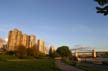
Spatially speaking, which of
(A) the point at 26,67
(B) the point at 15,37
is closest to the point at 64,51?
(B) the point at 15,37

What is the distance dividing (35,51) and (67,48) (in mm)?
29285

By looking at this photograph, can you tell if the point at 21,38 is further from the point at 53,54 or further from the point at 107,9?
the point at 107,9

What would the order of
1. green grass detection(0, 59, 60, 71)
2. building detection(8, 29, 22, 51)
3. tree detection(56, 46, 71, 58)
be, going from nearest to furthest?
green grass detection(0, 59, 60, 71), tree detection(56, 46, 71, 58), building detection(8, 29, 22, 51)

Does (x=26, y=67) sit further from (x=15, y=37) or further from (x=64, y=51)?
A: (x=15, y=37)

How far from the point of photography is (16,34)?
19388 cm

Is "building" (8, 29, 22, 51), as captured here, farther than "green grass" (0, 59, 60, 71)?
Yes

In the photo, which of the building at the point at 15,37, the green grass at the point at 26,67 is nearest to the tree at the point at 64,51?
the building at the point at 15,37

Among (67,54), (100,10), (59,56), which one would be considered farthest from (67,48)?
(100,10)

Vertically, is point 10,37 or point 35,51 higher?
point 10,37

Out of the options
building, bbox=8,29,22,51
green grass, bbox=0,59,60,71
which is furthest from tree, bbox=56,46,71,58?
green grass, bbox=0,59,60,71

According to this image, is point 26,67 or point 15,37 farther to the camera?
point 15,37

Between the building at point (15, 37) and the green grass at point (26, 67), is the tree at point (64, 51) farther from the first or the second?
the green grass at point (26, 67)

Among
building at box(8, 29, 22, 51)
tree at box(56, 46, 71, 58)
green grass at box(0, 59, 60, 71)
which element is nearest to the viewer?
green grass at box(0, 59, 60, 71)

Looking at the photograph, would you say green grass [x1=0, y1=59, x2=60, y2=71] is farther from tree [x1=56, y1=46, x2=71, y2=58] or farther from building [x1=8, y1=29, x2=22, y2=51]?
building [x1=8, y1=29, x2=22, y2=51]
